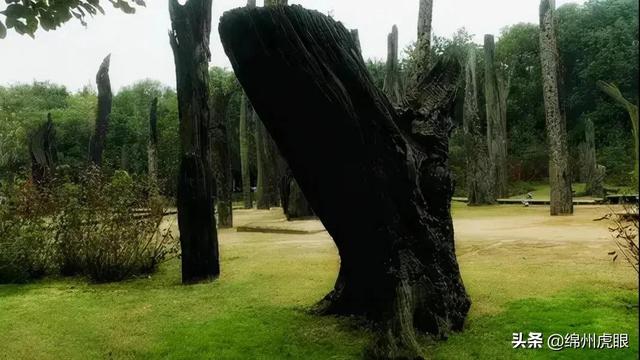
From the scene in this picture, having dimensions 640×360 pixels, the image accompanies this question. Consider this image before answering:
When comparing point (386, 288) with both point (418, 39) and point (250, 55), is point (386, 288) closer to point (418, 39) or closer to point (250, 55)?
point (250, 55)

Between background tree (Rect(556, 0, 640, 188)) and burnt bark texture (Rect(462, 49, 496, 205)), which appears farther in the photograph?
background tree (Rect(556, 0, 640, 188))

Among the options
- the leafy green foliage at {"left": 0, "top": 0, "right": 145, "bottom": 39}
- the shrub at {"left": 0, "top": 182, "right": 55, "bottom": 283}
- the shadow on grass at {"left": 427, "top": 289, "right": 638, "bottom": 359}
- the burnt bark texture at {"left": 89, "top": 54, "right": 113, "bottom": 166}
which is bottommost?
the shadow on grass at {"left": 427, "top": 289, "right": 638, "bottom": 359}

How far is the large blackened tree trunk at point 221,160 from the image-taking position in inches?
550

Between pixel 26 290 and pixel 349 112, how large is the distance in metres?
4.87

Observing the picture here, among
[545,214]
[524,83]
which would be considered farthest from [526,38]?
[545,214]

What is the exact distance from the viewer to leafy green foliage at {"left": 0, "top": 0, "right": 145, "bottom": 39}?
3.65 metres

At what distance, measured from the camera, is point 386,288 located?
14.2ft

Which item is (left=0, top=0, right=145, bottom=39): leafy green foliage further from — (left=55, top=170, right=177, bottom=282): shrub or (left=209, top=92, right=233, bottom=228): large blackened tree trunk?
(left=209, top=92, right=233, bottom=228): large blackened tree trunk

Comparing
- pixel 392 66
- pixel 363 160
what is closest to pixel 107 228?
pixel 363 160

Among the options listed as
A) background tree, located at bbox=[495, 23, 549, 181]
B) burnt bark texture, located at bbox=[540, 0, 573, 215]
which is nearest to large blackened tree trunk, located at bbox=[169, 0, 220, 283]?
burnt bark texture, located at bbox=[540, 0, 573, 215]

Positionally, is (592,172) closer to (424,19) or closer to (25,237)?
(424,19)

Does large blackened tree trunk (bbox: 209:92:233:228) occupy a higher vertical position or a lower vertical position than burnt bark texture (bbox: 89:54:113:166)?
lower

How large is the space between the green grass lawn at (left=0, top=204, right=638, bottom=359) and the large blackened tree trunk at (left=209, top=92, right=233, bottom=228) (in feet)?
19.9

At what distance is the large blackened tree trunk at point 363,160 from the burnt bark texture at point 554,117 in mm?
10257
